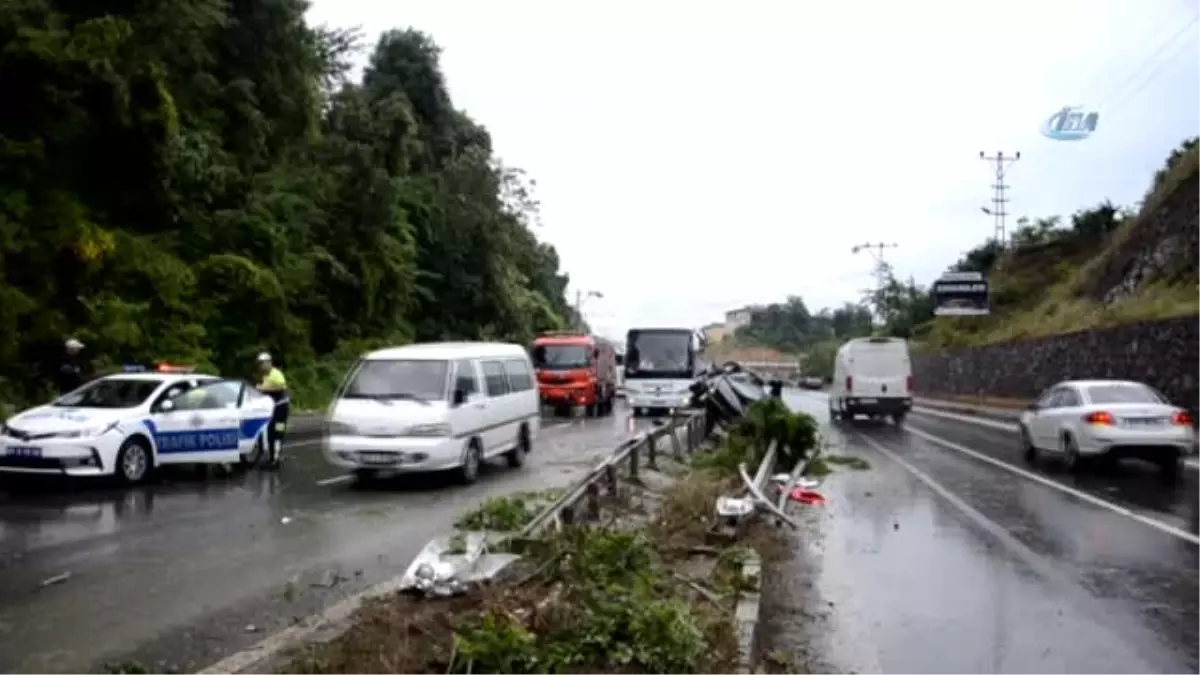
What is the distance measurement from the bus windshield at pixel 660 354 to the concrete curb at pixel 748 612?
29.3 m

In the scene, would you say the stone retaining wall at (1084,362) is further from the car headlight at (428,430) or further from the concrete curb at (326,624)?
the concrete curb at (326,624)

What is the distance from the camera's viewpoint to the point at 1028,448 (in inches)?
880

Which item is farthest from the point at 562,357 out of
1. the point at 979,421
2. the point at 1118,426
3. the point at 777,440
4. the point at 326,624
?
the point at 326,624

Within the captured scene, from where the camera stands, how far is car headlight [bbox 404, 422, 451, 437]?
53.0 ft

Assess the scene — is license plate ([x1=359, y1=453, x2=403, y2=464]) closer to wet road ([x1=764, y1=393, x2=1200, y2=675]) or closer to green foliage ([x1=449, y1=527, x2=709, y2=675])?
wet road ([x1=764, y1=393, x2=1200, y2=675])

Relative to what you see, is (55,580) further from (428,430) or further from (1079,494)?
(1079,494)

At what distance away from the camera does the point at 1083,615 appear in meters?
8.50

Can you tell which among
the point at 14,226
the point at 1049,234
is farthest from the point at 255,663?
the point at 1049,234

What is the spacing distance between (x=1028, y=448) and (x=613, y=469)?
11389 millimetres

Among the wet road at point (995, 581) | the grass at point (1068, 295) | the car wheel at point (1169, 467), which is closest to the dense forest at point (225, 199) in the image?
the wet road at point (995, 581)

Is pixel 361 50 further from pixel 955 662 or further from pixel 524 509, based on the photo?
pixel 955 662

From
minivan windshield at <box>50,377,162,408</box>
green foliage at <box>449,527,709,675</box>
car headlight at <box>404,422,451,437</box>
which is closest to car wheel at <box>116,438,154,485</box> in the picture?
minivan windshield at <box>50,377,162,408</box>

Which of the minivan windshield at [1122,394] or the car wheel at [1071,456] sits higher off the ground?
the minivan windshield at [1122,394]

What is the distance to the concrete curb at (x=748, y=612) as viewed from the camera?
21.5ft
